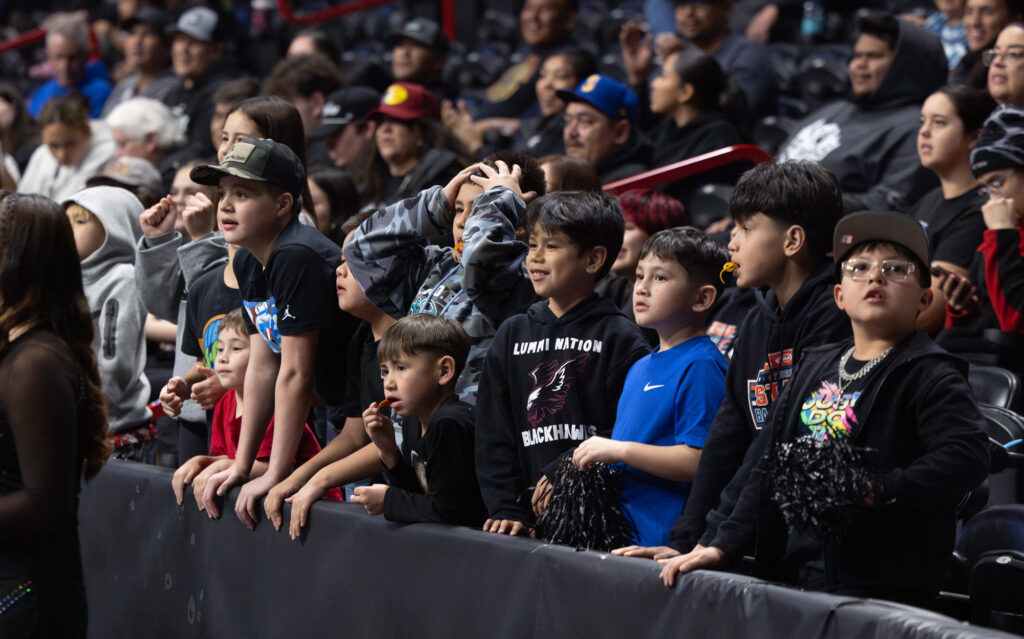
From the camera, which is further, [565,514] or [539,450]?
[539,450]

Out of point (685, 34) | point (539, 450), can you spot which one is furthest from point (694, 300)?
point (685, 34)

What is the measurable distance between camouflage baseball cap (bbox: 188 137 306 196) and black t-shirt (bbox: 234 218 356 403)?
0.17 metres

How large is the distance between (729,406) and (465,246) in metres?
1.05

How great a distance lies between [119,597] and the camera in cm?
492

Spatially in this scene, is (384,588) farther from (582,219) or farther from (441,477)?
(582,219)

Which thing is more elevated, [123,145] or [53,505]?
[53,505]

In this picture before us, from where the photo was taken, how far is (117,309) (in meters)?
5.83

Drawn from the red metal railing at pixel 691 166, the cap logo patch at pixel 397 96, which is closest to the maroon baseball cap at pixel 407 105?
the cap logo patch at pixel 397 96

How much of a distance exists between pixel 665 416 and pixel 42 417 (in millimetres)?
1590

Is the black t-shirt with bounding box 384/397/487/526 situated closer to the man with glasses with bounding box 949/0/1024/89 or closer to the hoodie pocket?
the hoodie pocket

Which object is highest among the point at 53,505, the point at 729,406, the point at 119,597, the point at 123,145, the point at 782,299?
the point at 782,299

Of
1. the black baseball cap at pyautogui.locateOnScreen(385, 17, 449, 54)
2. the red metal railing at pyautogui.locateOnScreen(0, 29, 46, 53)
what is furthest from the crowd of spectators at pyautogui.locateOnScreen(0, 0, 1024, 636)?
the red metal railing at pyautogui.locateOnScreen(0, 29, 46, 53)

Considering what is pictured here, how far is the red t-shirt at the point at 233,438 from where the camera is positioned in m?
4.60

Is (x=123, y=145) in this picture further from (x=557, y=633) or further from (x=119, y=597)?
(x=557, y=633)
